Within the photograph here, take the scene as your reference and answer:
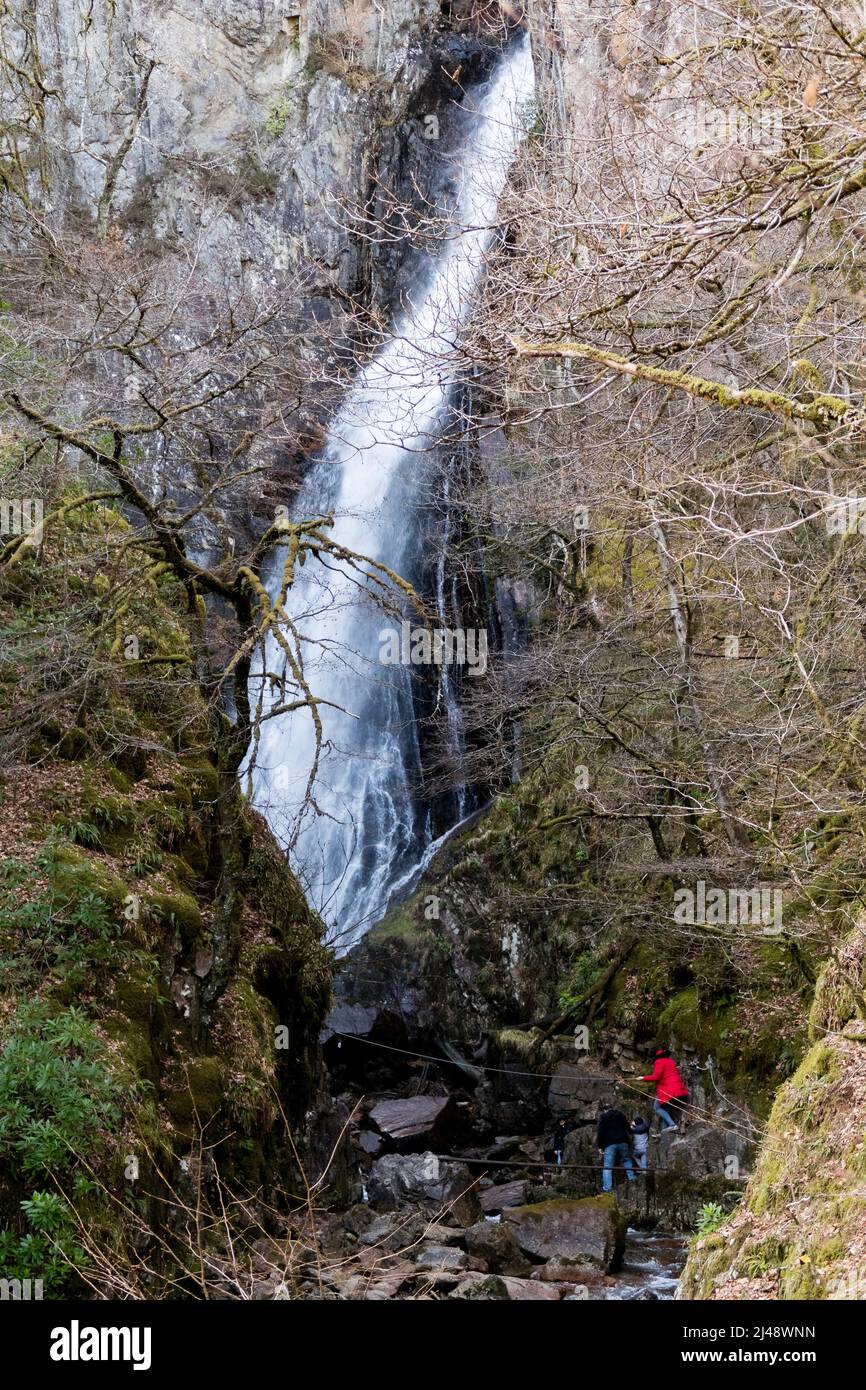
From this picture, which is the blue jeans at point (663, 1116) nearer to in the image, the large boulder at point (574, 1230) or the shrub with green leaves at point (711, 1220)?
the large boulder at point (574, 1230)

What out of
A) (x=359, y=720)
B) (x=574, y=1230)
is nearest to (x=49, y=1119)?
(x=574, y=1230)

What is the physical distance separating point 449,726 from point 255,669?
443 centimetres

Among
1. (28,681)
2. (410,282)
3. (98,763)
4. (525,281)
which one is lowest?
(98,763)

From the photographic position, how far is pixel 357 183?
24.3 meters

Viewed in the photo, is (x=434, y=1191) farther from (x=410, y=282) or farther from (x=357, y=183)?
(x=357, y=183)

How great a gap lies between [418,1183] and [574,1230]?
2027mm

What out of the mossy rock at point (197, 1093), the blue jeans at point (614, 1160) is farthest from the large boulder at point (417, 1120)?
the mossy rock at point (197, 1093)

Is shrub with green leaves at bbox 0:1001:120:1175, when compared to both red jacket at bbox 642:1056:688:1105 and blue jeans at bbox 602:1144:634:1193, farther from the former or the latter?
red jacket at bbox 642:1056:688:1105

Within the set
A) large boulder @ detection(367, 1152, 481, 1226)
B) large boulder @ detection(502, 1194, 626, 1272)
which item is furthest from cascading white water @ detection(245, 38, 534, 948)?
large boulder @ detection(502, 1194, 626, 1272)

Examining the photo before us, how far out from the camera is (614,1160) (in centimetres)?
1095

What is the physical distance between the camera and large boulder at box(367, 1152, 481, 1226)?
1063 cm

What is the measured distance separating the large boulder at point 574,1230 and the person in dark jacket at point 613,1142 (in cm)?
97

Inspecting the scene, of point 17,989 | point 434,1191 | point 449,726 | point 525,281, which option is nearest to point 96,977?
point 17,989

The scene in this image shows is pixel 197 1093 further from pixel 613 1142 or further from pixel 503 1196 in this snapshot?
pixel 613 1142
